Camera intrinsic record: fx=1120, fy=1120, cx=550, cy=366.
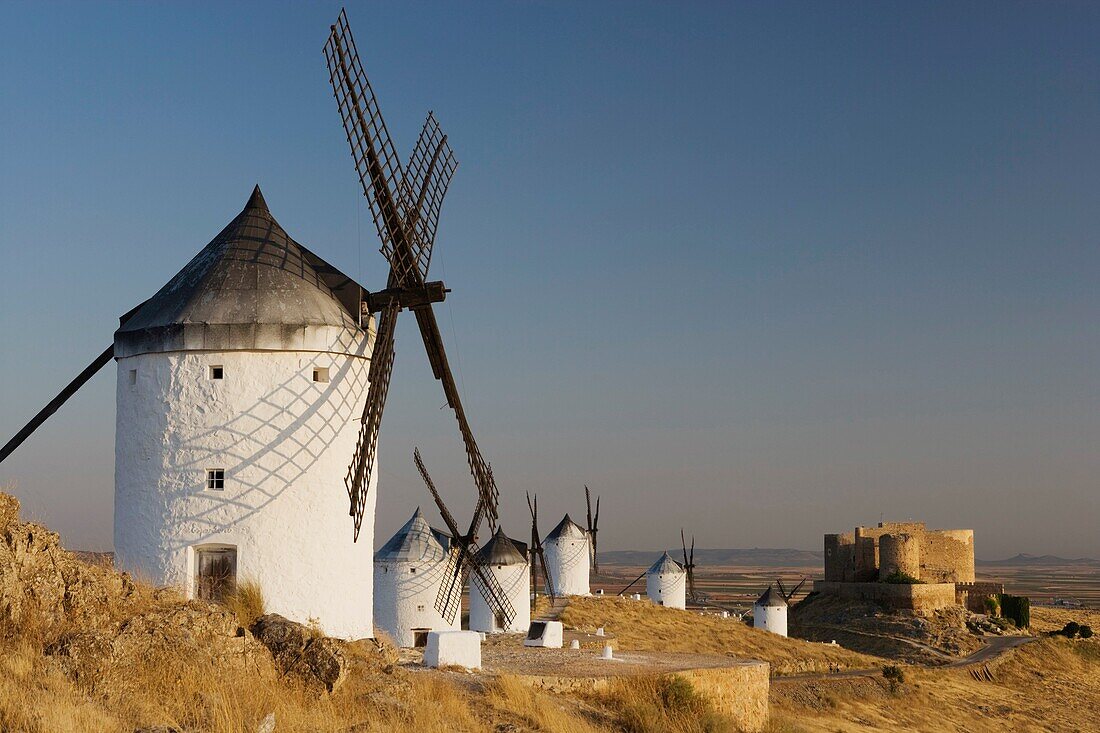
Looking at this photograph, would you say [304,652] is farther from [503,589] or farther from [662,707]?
[503,589]

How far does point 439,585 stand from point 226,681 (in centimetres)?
1918

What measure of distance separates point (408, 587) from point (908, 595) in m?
28.5

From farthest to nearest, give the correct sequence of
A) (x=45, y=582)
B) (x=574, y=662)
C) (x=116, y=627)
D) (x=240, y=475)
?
(x=574, y=662), (x=240, y=475), (x=116, y=627), (x=45, y=582)

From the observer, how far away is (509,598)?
32.2 m

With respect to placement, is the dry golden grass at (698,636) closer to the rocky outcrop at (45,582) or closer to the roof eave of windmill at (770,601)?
the roof eave of windmill at (770,601)

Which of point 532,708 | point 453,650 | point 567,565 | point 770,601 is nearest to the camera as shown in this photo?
point 532,708

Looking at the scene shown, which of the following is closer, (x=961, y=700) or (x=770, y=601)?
(x=961, y=700)

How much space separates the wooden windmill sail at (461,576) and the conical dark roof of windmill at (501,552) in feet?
1.95

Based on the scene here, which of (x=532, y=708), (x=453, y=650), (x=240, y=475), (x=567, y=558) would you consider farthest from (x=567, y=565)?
(x=532, y=708)

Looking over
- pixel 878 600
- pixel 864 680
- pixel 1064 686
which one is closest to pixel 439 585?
pixel 864 680

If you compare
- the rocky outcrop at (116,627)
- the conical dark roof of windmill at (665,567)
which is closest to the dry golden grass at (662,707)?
the rocky outcrop at (116,627)

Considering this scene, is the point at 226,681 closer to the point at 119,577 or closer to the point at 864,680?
the point at 119,577

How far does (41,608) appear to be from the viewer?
9.73 metres

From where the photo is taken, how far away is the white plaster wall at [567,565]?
44.8 m
